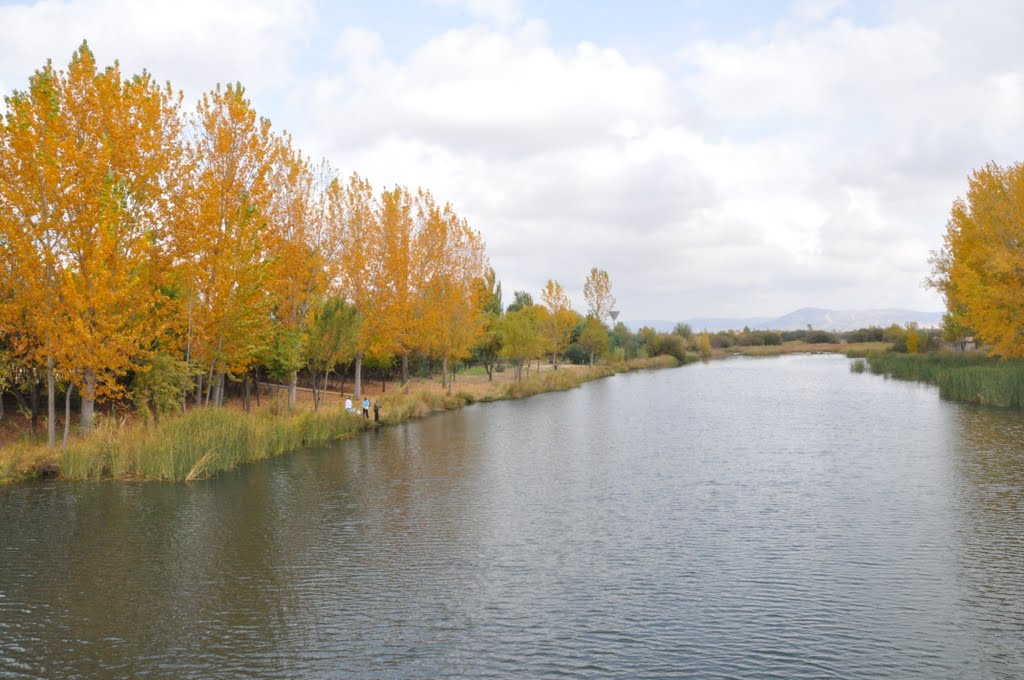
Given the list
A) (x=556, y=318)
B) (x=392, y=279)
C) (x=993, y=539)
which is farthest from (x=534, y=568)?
(x=556, y=318)

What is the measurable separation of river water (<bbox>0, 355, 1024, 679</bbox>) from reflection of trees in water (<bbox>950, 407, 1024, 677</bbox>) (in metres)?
0.07

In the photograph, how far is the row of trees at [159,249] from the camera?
23094mm

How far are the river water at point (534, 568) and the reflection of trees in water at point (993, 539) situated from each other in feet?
0.22

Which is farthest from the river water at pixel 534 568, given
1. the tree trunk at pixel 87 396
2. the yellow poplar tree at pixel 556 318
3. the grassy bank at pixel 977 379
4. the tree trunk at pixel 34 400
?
the yellow poplar tree at pixel 556 318

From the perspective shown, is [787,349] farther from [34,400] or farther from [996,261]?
[34,400]

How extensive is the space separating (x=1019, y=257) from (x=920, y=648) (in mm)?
40807

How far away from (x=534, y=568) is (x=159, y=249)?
2002cm

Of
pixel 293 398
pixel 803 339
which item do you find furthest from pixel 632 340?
pixel 293 398

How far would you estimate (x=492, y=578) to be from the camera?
1350 cm

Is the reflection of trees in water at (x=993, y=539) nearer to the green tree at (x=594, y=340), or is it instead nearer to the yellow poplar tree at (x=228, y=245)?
the yellow poplar tree at (x=228, y=245)

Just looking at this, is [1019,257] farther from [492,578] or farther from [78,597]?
[78,597]

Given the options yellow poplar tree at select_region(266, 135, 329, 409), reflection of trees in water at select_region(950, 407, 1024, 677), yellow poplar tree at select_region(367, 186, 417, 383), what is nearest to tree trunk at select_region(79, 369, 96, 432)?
yellow poplar tree at select_region(266, 135, 329, 409)

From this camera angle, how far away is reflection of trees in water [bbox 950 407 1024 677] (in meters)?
10.9

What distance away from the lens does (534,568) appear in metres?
14.1
